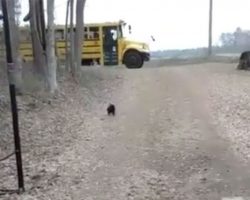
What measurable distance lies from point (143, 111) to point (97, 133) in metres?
3.06

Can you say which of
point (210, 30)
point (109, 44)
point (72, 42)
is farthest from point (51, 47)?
point (210, 30)

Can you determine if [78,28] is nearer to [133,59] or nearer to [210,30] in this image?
[133,59]

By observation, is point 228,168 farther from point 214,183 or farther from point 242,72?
point 242,72

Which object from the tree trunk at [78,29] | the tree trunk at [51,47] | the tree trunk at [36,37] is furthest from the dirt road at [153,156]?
the tree trunk at [78,29]

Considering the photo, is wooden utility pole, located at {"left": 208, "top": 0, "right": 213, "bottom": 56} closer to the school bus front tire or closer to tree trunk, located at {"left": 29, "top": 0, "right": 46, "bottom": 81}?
the school bus front tire

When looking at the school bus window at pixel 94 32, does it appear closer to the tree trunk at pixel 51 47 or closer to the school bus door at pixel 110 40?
the school bus door at pixel 110 40

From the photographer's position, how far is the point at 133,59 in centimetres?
3359

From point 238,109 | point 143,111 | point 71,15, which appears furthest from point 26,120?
point 71,15

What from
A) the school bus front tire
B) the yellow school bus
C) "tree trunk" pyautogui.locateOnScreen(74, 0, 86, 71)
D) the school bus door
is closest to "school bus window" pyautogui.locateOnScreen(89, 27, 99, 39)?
the yellow school bus

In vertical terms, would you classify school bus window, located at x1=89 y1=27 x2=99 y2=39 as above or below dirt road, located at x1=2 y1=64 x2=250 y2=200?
above

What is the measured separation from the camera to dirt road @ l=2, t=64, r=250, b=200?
755 centimetres

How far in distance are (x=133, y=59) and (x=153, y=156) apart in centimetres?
2429

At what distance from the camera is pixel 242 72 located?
2464cm

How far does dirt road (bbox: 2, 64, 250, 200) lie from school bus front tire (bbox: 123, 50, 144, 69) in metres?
16.7
